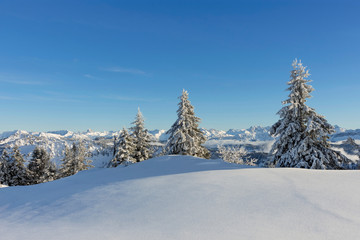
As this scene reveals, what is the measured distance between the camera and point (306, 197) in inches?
179

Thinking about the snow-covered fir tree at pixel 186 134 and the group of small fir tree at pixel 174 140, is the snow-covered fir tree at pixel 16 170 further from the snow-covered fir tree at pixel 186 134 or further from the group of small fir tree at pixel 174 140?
the snow-covered fir tree at pixel 186 134

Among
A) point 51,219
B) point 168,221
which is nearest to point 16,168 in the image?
point 51,219

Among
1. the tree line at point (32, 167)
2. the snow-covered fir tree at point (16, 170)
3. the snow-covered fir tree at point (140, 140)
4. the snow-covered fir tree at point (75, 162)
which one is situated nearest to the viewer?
the snow-covered fir tree at point (140, 140)

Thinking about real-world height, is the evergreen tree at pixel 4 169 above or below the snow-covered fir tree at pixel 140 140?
below

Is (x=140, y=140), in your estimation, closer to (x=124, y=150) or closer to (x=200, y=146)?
(x=124, y=150)

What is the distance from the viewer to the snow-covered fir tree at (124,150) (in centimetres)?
2483

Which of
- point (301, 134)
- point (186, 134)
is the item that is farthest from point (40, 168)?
point (301, 134)

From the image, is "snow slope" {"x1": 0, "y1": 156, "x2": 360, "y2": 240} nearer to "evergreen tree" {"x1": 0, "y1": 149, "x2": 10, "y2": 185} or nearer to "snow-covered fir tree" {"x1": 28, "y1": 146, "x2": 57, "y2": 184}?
"evergreen tree" {"x1": 0, "y1": 149, "x2": 10, "y2": 185}

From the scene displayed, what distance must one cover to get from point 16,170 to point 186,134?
29.1 metres

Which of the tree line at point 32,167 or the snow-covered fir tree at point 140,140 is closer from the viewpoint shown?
the snow-covered fir tree at point 140,140

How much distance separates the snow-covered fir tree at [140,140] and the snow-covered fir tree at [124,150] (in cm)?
55

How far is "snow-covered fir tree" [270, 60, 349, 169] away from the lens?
47.0ft

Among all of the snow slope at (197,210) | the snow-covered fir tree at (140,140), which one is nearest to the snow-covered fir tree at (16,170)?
the snow-covered fir tree at (140,140)

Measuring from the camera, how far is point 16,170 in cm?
3184
